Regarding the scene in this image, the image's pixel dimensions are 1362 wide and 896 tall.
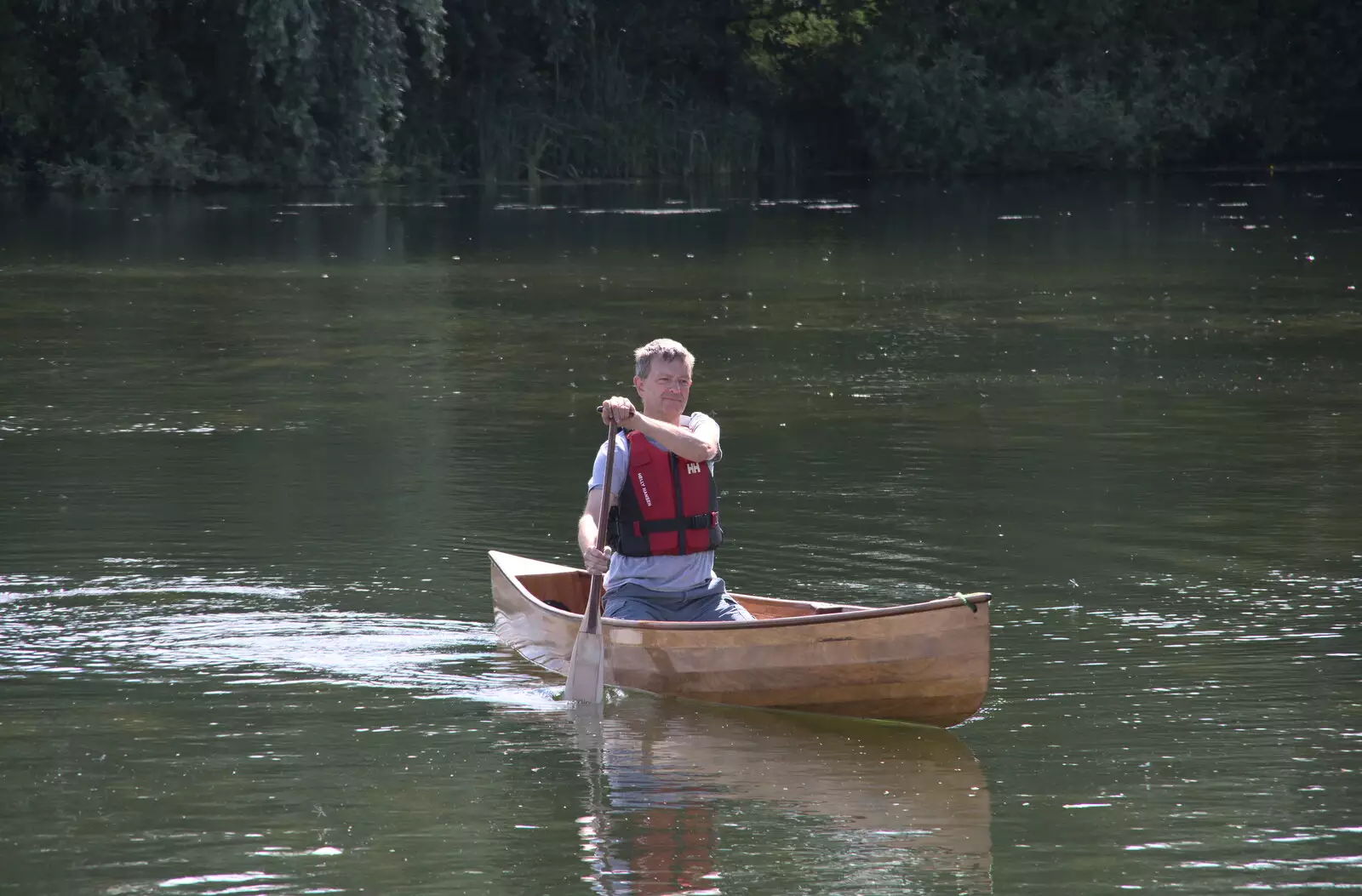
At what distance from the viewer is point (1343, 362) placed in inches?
654

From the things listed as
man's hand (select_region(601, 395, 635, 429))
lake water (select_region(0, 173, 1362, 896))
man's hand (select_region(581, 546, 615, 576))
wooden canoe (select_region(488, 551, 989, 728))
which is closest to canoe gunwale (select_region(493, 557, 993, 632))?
wooden canoe (select_region(488, 551, 989, 728))

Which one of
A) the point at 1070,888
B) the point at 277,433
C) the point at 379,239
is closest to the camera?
the point at 1070,888

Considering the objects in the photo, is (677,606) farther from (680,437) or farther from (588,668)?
(680,437)

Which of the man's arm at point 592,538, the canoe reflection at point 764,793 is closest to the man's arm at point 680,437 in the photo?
the man's arm at point 592,538

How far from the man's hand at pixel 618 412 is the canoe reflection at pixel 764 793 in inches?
39.5

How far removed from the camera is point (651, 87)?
1850 inches

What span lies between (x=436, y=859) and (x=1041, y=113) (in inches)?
1630

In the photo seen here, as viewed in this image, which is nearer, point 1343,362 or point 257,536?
point 257,536

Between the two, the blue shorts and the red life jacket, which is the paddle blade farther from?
the red life jacket

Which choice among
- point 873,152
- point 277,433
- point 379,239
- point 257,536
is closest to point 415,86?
point 873,152

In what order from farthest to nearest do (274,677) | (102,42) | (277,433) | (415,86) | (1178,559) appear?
(415,86)
(102,42)
(277,433)
(1178,559)
(274,677)

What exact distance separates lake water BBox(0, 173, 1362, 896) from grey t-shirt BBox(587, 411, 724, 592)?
0.41 metres

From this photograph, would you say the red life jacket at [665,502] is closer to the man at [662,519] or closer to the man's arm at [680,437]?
the man at [662,519]

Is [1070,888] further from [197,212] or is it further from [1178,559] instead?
[197,212]
